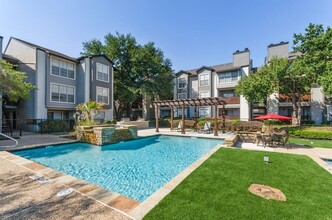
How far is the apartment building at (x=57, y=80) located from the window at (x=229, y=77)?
19623mm

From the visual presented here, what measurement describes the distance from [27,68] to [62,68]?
11.2ft

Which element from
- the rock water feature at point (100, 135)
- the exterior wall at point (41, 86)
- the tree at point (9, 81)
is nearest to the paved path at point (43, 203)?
the rock water feature at point (100, 135)

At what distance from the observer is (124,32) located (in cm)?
3050

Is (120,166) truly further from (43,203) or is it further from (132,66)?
(132,66)

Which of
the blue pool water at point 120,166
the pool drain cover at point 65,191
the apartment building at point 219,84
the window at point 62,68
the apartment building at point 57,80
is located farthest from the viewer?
the apartment building at point 219,84

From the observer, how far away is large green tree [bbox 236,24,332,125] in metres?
17.3

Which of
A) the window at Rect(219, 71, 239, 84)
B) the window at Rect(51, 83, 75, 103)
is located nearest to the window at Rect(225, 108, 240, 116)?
the window at Rect(219, 71, 239, 84)

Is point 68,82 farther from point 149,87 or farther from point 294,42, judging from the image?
point 294,42

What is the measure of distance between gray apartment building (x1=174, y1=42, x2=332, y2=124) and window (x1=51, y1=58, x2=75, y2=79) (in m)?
20.8

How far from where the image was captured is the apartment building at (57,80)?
18906mm

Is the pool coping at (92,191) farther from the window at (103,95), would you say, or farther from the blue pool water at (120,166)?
the window at (103,95)

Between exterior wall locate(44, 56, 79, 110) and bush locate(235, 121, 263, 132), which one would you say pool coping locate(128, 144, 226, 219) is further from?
exterior wall locate(44, 56, 79, 110)

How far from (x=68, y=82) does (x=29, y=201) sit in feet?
68.8

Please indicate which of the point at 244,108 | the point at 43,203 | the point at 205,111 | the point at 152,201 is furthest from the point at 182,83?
the point at 43,203
